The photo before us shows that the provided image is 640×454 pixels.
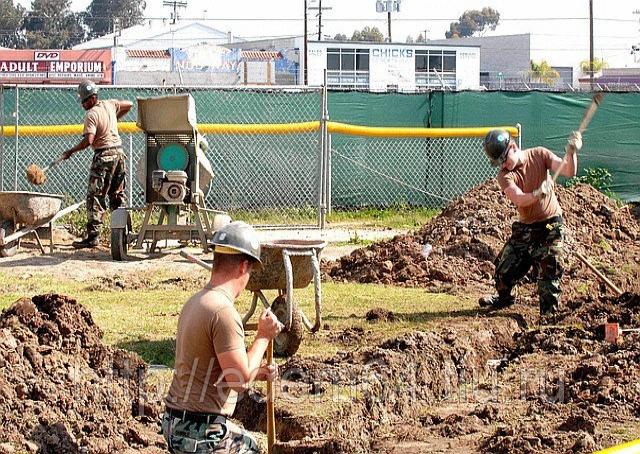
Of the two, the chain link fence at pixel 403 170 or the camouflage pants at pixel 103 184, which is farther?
the chain link fence at pixel 403 170

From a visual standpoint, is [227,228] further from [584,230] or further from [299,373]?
[584,230]

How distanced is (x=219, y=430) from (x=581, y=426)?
2.91 m

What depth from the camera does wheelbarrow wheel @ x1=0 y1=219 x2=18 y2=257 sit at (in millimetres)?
14689

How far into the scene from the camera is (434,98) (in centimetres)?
2183

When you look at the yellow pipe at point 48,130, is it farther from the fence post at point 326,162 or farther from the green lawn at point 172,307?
the green lawn at point 172,307

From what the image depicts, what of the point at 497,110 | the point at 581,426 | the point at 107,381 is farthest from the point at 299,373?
the point at 497,110

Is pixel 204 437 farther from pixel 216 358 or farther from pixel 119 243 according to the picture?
pixel 119 243

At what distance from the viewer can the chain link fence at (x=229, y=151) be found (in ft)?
60.4

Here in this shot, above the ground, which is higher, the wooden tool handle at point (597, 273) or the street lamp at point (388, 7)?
the street lamp at point (388, 7)

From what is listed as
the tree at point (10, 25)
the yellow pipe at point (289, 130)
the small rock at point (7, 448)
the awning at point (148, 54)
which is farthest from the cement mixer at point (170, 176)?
the tree at point (10, 25)

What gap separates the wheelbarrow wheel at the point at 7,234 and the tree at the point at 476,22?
150235 millimetres

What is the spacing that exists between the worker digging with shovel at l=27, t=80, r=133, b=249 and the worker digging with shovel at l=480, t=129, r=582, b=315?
5975mm

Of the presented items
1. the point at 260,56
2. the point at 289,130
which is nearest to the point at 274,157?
the point at 289,130

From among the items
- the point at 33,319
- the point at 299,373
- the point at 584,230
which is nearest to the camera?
the point at 33,319
